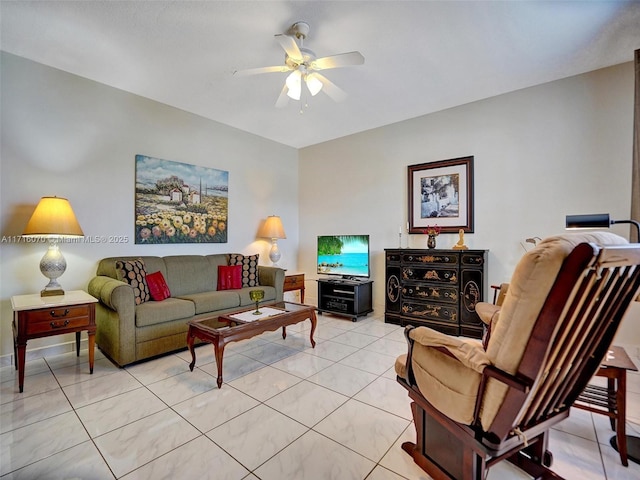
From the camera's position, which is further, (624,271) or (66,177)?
(66,177)

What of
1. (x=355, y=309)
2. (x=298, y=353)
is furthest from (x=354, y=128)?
(x=298, y=353)

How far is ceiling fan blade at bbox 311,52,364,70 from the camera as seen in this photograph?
7.50 ft

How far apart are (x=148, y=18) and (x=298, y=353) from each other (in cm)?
318

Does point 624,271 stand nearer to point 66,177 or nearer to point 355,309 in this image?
point 355,309

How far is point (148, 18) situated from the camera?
2348 millimetres

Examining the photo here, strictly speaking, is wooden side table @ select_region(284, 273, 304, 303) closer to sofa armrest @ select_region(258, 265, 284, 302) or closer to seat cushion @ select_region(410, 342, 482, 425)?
sofa armrest @ select_region(258, 265, 284, 302)

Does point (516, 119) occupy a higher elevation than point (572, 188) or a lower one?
higher

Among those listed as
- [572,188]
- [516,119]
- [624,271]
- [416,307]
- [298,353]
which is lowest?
[298,353]

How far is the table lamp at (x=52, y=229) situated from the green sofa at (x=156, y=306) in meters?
0.34

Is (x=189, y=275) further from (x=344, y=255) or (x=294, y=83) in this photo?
(x=294, y=83)

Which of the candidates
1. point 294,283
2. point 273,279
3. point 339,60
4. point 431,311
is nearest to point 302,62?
point 339,60

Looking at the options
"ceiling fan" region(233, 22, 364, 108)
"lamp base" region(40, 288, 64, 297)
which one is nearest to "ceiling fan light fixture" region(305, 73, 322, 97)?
"ceiling fan" region(233, 22, 364, 108)

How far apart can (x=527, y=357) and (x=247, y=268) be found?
364 centimetres

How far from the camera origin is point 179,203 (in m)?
3.97
